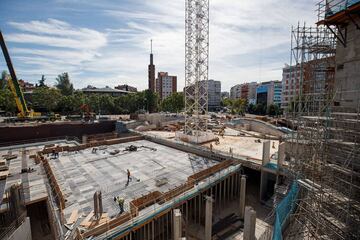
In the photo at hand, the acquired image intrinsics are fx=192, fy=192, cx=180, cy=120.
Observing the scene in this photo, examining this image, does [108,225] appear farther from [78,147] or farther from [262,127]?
[262,127]

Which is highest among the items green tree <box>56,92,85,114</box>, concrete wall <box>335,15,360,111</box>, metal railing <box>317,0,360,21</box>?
metal railing <box>317,0,360,21</box>

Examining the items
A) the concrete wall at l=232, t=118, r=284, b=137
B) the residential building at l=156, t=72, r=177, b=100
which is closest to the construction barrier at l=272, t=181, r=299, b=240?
the concrete wall at l=232, t=118, r=284, b=137

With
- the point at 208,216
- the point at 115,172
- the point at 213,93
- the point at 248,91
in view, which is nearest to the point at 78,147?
the point at 115,172

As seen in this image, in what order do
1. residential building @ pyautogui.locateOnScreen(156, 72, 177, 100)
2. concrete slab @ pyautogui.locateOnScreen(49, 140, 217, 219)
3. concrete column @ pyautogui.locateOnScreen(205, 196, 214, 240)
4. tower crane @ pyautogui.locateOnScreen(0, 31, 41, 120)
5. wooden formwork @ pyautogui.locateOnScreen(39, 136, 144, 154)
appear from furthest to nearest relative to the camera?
residential building @ pyautogui.locateOnScreen(156, 72, 177, 100)
tower crane @ pyautogui.locateOnScreen(0, 31, 41, 120)
wooden formwork @ pyautogui.locateOnScreen(39, 136, 144, 154)
concrete slab @ pyautogui.locateOnScreen(49, 140, 217, 219)
concrete column @ pyautogui.locateOnScreen(205, 196, 214, 240)

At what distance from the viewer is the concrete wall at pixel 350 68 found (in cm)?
1054

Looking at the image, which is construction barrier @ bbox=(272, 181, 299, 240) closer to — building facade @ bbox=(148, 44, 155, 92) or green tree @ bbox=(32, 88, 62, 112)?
green tree @ bbox=(32, 88, 62, 112)

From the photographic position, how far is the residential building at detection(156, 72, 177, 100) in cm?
11961

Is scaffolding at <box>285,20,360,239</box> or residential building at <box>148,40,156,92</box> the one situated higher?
residential building at <box>148,40,156,92</box>

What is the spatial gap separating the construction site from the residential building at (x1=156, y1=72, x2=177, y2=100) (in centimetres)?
9251

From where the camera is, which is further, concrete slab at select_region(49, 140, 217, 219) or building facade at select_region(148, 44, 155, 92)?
building facade at select_region(148, 44, 155, 92)

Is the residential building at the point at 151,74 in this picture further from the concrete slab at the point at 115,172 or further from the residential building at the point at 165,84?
the concrete slab at the point at 115,172

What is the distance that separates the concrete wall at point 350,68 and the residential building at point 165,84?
108650 millimetres

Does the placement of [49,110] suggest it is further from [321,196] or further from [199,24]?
[321,196]

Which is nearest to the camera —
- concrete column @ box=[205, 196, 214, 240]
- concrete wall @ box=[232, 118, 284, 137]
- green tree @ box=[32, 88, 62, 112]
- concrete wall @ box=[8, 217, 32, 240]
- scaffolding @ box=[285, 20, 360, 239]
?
scaffolding @ box=[285, 20, 360, 239]
